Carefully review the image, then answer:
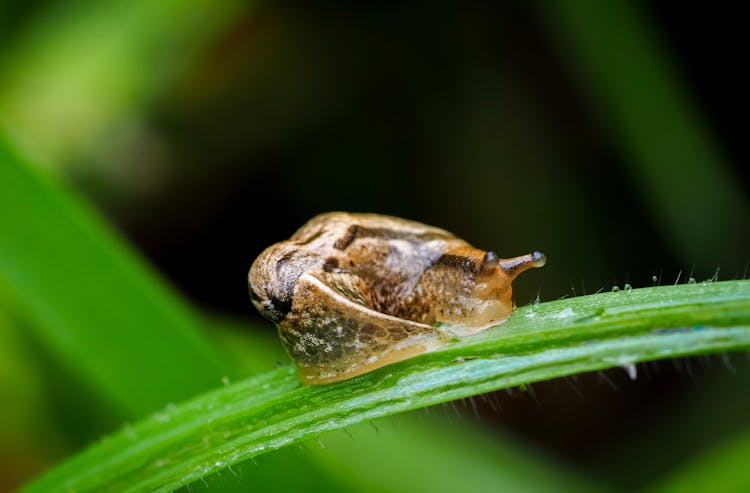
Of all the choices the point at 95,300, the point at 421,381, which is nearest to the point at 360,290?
the point at 421,381

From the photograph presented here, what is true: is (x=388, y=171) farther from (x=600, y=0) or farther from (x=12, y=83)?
(x=12, y=83)

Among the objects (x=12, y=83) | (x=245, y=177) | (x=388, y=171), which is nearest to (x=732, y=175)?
(x=388, y=171)

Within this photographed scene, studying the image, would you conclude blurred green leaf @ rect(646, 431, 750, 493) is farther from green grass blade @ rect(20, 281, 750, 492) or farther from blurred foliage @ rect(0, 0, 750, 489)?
green grass blade @ rect(20, 281, 750, 492)

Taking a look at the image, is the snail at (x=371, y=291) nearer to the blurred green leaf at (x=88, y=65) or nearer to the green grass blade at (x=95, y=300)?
the green grass blade at (x=95, y=300)

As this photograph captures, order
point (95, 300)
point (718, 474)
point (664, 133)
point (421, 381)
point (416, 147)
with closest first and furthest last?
point (421, 381)
point (95, 300)
point (718, 474)
point (664, 133)
point (416, 147)

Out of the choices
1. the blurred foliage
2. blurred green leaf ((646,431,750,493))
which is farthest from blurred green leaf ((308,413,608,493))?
the blurred foliage

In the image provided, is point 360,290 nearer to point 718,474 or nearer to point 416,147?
point 718,474
